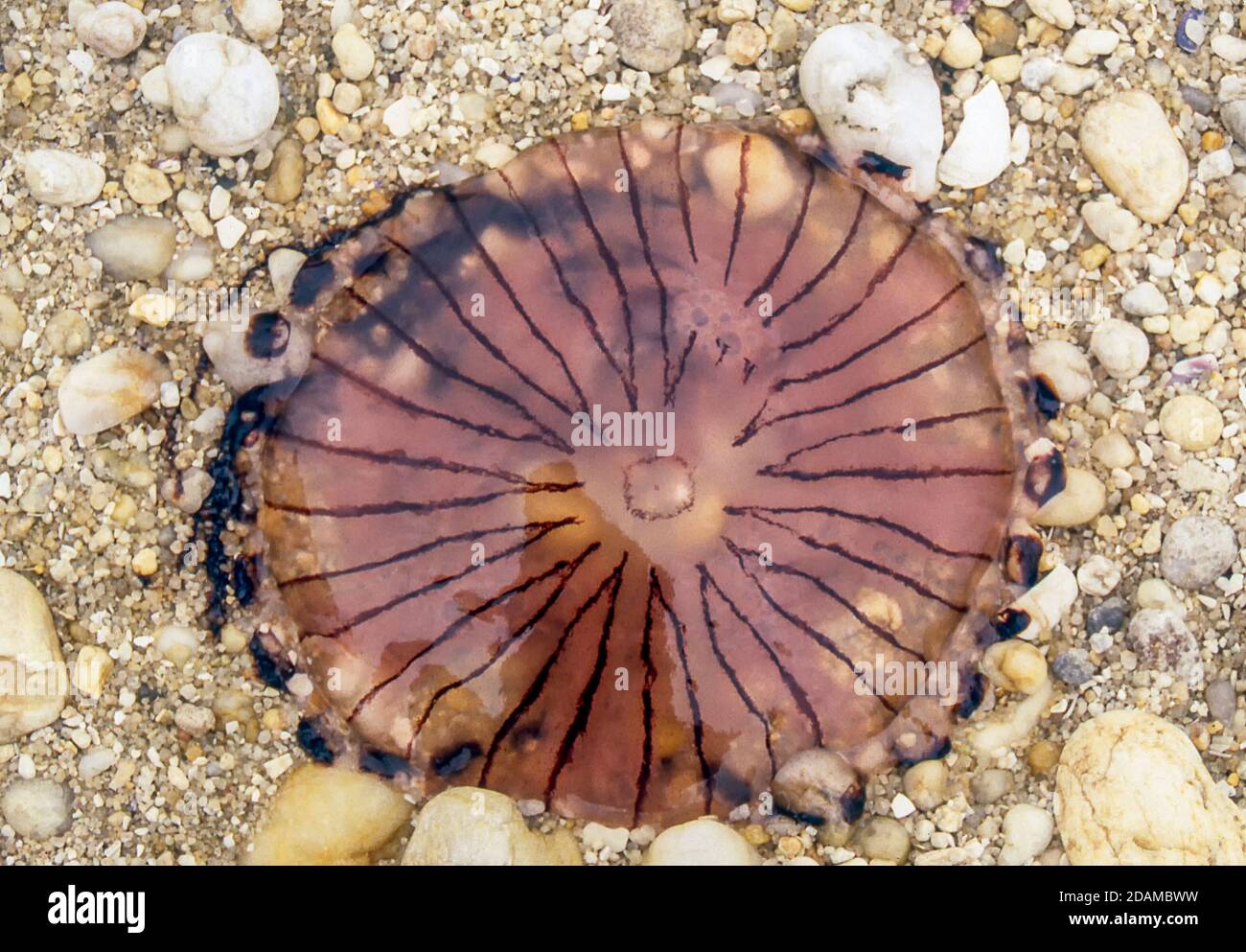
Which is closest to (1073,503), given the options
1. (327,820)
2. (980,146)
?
(980,146)

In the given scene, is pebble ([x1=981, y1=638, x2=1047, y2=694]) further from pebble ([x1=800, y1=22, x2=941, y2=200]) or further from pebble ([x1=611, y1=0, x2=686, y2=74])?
pebble ([x1=611, y1=0, x2=686, y2=74])

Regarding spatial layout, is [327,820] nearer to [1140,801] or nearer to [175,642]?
[175,642]

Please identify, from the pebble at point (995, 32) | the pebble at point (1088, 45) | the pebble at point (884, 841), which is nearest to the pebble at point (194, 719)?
the pebble at point (884, 841)

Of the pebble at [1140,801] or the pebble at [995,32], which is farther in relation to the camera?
the pebble at [995,32]

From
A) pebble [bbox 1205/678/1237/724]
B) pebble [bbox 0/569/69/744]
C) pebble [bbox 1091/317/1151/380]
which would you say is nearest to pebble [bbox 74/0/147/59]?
pebble [bbox 0/569/69/744]

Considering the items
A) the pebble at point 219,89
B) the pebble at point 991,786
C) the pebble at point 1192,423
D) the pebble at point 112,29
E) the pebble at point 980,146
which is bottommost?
the pebble at point 991,786

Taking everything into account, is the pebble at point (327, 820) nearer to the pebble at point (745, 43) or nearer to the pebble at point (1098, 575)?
the pebble at point (1098, 575)
